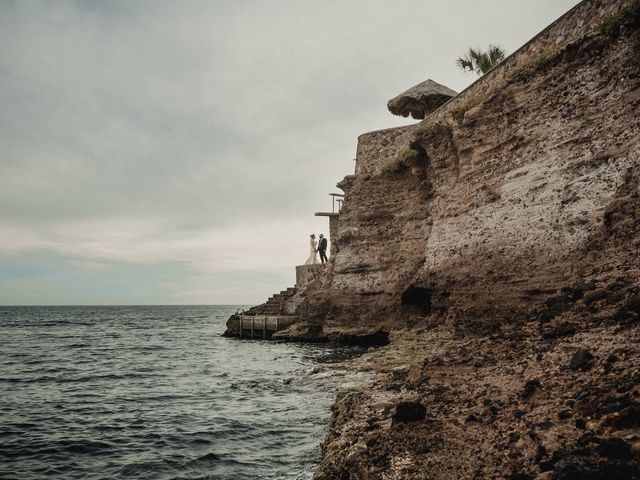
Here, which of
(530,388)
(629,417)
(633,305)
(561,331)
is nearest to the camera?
(629,417)

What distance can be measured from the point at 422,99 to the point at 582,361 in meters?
20.0

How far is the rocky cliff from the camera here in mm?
4812

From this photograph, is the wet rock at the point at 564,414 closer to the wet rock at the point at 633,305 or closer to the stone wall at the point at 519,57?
the wet rock at the point at 633,305

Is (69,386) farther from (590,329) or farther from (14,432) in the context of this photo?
(590,329)

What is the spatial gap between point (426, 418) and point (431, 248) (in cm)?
1265

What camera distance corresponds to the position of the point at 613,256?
9.62m

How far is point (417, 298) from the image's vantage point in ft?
64.0

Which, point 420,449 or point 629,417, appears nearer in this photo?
point 629,417

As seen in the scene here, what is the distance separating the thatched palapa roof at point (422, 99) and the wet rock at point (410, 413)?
20.4m

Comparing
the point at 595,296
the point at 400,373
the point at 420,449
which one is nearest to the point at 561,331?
the point at 595,296

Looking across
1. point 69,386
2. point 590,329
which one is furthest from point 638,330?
point 69,386

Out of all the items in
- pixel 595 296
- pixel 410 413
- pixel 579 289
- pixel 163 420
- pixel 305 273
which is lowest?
pixel 163 420

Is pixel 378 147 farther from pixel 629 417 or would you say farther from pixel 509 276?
pixel 629 417

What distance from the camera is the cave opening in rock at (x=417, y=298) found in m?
18.8
